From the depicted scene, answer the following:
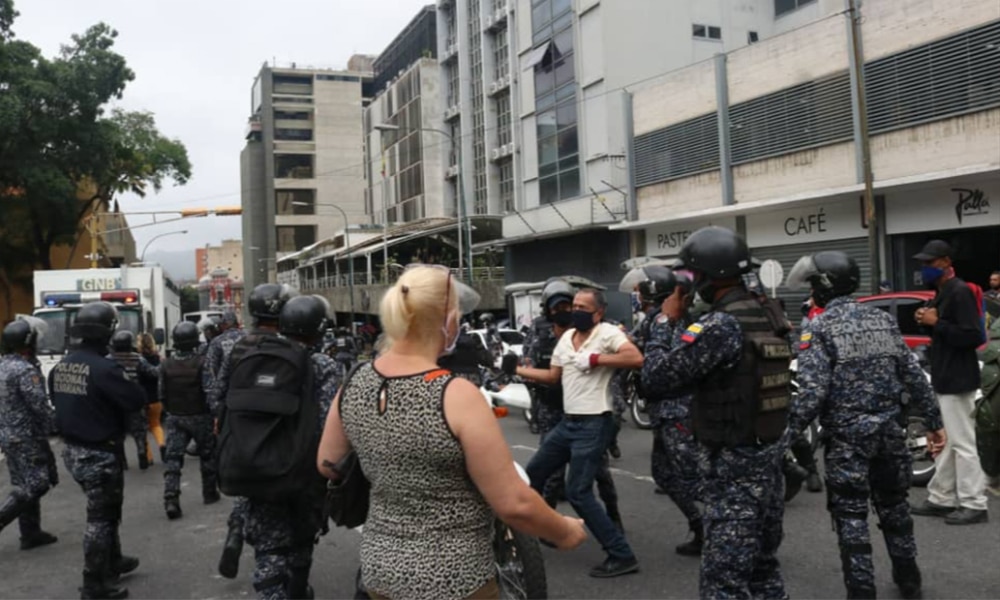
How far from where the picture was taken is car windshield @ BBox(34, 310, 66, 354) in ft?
51.1

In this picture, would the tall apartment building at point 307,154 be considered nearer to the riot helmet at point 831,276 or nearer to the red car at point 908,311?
the red car at point 908,311

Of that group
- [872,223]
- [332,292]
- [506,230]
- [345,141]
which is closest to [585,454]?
[872,223]

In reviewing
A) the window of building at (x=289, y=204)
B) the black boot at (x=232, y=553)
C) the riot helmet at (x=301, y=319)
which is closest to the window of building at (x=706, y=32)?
the riot helmet at (x=301, y=319)

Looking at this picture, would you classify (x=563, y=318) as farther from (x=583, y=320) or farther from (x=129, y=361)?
(x=129, y=361)

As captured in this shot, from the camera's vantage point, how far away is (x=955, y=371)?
6.19m

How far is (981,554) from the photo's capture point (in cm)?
555

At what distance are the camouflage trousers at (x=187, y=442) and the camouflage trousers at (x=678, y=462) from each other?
4.43 meters

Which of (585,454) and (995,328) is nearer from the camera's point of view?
(585,454)

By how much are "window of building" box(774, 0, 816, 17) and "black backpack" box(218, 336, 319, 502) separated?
95.4 ft

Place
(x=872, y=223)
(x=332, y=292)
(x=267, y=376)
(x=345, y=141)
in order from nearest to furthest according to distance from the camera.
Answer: (x=267, y=376) < (x=872, y=223) < (x=332, y=292) < (x=345, y=141)

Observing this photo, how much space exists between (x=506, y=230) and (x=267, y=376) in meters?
31.3

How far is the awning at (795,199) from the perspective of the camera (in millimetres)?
16320

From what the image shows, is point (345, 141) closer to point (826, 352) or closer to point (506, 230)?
point (506, 230)

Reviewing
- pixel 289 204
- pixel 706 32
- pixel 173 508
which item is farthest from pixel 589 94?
pixel 289 204
